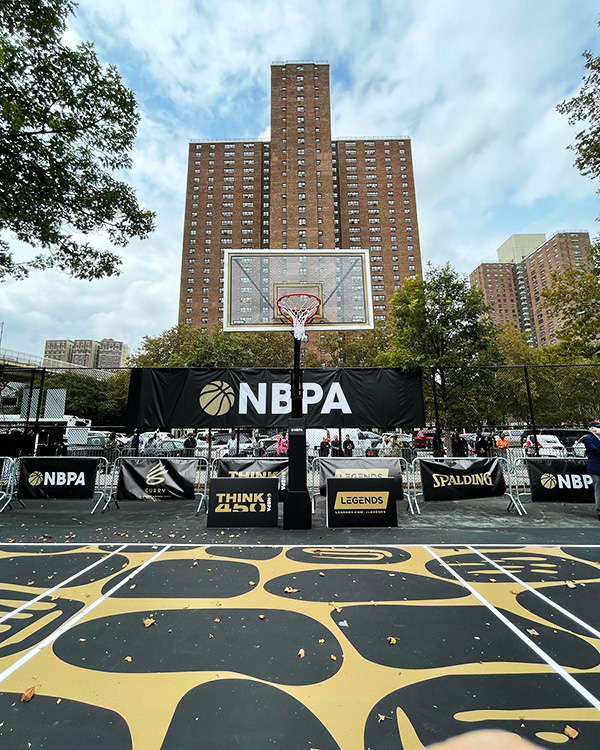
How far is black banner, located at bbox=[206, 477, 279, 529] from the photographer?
7562 mm

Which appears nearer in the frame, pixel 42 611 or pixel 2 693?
pixel 2 693

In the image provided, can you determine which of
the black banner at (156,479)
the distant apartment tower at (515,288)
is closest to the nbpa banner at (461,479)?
the black banner at (156,479)

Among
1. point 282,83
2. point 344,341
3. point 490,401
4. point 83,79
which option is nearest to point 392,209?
point 282,83

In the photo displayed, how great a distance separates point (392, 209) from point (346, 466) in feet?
298

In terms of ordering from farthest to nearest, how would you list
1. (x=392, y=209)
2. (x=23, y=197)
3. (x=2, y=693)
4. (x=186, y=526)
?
1. (x=392, y=209)
2. (x=23, y=197)
3. (x=186, y=526)
4. (x=2, y=693)

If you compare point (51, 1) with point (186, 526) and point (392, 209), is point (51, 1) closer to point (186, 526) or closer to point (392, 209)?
point (186, 526)

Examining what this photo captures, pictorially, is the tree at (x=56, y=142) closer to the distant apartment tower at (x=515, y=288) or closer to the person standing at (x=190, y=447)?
the person standing at (x=190, y=447)

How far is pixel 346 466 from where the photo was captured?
31.6 feet

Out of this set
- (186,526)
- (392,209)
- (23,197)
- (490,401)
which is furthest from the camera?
(392,209)

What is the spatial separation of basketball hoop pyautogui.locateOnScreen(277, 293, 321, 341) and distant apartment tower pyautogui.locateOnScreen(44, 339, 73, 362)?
526ft

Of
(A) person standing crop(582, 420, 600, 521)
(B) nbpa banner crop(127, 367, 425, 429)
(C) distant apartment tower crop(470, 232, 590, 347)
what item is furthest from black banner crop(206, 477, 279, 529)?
(C) distant apartment tower crop(470, 232, 590, 347)

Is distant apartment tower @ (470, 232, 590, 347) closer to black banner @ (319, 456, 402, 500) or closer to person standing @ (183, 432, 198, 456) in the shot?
person standing @ (183, 432, 198, 456)

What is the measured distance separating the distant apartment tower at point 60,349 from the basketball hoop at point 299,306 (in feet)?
526

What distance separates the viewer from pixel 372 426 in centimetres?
1131
